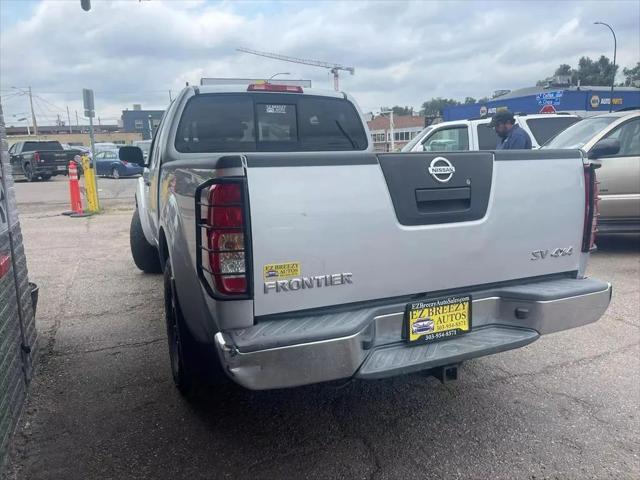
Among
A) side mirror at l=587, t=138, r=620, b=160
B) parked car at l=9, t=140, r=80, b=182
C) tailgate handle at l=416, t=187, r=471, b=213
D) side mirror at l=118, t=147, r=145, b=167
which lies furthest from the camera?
parked car at l=9, t=140, r=80, b=182

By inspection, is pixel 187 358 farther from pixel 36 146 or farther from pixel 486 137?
pixel 36 146

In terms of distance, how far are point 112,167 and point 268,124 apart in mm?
24603

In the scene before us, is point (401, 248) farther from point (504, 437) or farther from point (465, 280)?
point (504, 437)

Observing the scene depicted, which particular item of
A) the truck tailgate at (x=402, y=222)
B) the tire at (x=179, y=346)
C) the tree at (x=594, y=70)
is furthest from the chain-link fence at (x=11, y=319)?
the tree at (x=594, y=70)

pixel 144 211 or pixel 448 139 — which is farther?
pixel 448 139

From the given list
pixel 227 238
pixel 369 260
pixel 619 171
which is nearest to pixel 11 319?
pixel 227 238

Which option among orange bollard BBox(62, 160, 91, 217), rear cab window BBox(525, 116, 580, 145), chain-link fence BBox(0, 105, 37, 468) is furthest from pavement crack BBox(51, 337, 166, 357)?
orange bollard BBox(62, 160, 91, 217)

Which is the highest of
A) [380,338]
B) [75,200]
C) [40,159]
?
[40,159]

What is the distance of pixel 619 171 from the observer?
23.1 ft

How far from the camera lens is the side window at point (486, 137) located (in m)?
8.68

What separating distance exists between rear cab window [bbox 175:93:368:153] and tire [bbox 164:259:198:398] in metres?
1.40

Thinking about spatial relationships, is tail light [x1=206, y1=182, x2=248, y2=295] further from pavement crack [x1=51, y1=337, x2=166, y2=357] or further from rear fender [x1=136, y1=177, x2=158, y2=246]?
rear fender [x1=136, y1=177, x2=158, y2=246]

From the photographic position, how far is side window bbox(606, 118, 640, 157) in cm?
710

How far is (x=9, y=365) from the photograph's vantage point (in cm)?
304
